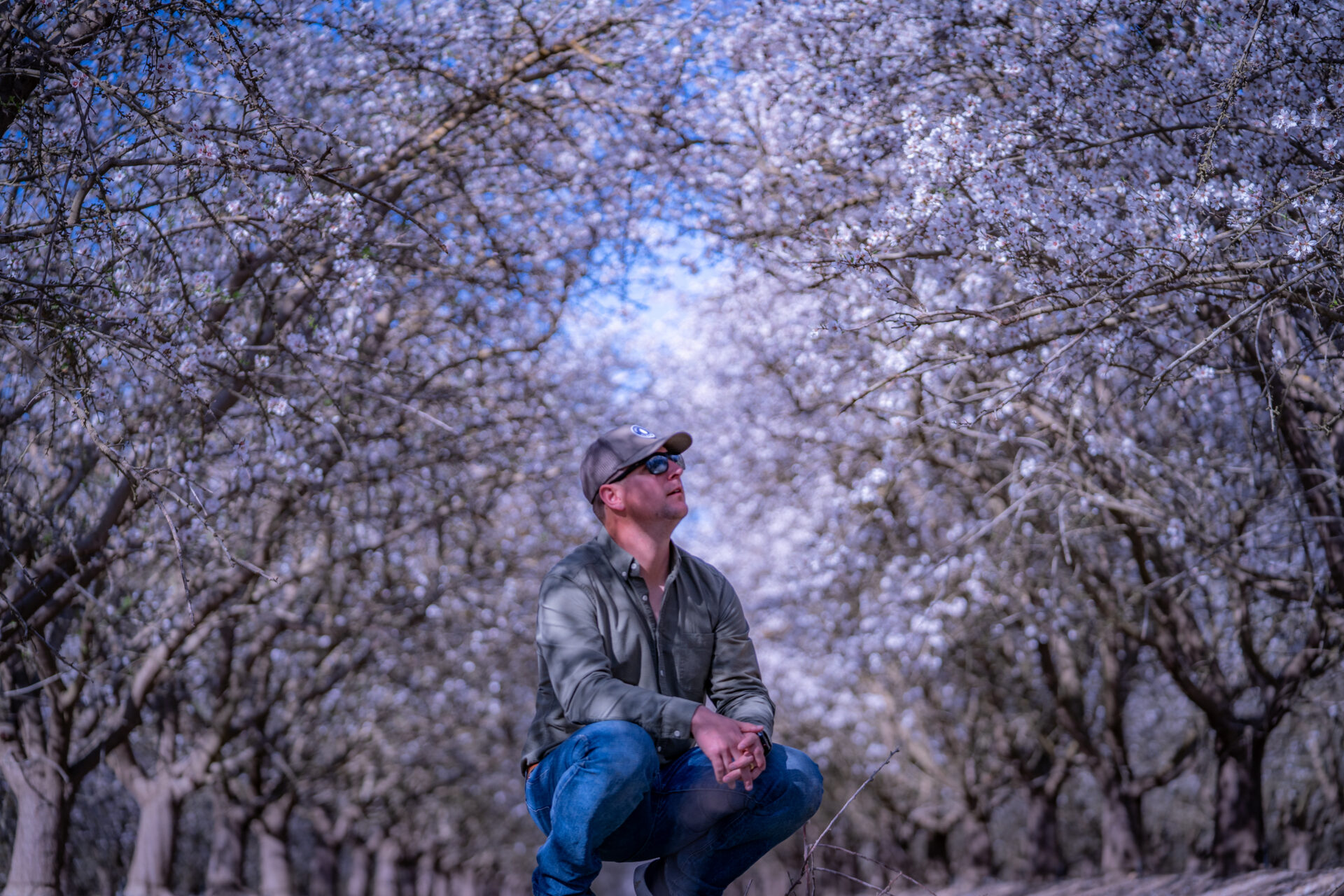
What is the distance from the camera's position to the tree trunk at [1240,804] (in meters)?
10.6

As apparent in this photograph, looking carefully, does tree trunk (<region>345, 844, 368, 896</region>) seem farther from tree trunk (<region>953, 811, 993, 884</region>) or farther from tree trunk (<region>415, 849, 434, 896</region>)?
tree trunk (<region>953, 811, 993, 884</region>)

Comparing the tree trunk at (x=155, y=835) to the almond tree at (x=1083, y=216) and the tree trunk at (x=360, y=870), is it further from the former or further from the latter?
the tree trunk at (x=360, y=870)

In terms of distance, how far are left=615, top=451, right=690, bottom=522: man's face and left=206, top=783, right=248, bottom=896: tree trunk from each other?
12951 millimetres

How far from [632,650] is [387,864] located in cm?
2246

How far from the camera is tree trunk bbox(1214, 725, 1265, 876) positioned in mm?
10633

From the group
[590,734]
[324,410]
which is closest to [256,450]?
[324,410]

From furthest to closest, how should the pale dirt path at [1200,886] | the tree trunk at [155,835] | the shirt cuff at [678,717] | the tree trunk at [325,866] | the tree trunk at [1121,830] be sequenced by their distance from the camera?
the tree trunk at [325,866] < the tree trunk at [1121,830] < the tree trunk at [155,835] < the pale dirt path at [1200,886] < the shirt cuff at [678,717]

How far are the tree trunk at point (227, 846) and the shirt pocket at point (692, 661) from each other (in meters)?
13.0

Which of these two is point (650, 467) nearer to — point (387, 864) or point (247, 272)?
point (247, 272)

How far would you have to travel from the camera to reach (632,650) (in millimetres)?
3652

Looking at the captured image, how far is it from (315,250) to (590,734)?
4.35 m

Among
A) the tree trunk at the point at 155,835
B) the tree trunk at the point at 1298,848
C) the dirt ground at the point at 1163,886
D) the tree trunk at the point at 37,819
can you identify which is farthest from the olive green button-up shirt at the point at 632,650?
the tree trunk at the point at 1298,848

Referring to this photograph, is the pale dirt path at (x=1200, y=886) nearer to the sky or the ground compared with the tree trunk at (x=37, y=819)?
nearer to the ground

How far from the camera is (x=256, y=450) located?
7.93 m
